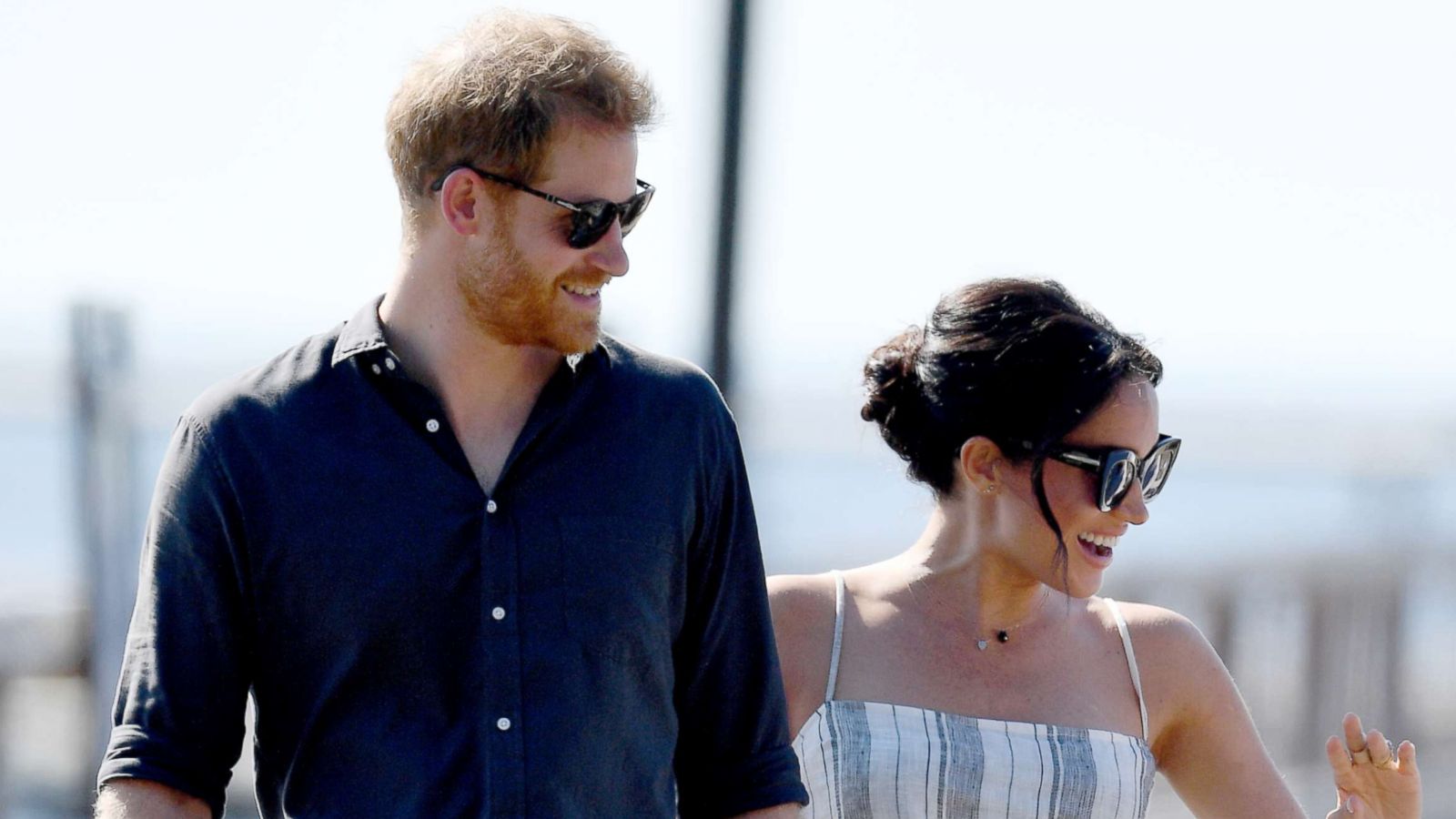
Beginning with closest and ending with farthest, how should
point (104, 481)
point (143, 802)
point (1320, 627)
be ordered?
point (143, 802) < point (104, 481) < point (1320, 627)

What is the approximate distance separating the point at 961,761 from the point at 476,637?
953 mm

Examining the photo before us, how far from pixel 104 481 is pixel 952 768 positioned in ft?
12.4

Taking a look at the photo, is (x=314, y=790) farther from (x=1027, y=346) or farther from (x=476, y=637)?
(x=1027, y=346)

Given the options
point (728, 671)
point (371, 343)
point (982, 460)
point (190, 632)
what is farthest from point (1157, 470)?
point (190, 632)

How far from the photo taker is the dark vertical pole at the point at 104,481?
5492 millimetres

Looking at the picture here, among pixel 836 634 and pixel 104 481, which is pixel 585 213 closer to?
pixel 836 634

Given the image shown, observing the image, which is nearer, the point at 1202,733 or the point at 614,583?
the point at 614,583

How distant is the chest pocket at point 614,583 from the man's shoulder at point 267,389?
1.33ft

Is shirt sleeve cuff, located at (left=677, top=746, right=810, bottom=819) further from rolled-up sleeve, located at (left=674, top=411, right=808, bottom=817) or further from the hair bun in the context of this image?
the hair bun

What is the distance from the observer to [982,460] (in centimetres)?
299

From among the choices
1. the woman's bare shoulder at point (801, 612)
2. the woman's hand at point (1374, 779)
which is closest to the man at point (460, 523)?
the woman's bare shoulder at point (801, 612)

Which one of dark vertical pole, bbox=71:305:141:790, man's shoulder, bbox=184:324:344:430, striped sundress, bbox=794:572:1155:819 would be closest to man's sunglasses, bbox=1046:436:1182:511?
striped sundress, bbox=794:572:1155:819

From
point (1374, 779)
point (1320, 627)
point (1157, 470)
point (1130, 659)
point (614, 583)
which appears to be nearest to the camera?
point (614, 583)

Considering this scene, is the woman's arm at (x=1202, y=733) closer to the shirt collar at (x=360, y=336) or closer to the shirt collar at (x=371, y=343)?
the shirt collar at (x=371, y=343)
